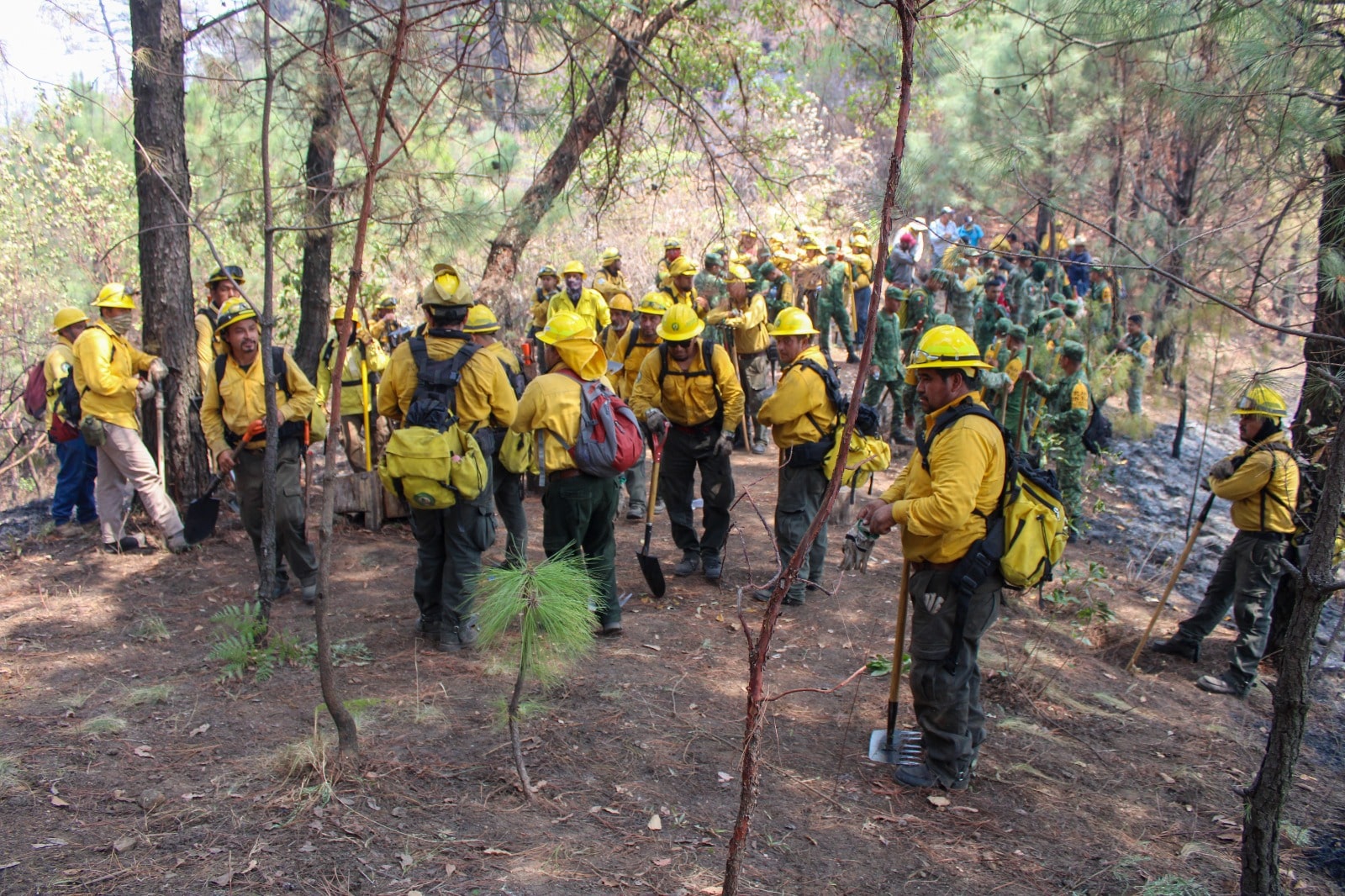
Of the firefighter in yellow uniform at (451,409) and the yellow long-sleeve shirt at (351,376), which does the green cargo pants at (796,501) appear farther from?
the yellow long-sleeve shirt at (351,376)

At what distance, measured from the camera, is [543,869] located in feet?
11.2

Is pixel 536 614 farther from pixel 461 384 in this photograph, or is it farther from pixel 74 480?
pixel 74 480

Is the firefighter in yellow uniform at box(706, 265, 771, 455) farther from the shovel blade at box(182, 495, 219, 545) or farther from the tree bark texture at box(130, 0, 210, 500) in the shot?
the shovel blade at box(182, 495, 219, 545)

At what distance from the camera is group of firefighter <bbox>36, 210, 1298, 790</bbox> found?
4184mm

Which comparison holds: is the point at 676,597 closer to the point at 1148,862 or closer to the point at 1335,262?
the point at 1148,862

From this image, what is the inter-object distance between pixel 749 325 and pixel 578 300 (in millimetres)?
1989

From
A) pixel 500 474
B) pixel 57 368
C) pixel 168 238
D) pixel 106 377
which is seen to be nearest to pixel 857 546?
pixel 500 474

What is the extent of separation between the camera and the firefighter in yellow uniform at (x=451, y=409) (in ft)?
17.7

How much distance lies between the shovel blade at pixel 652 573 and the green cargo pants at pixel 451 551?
4.08 ft

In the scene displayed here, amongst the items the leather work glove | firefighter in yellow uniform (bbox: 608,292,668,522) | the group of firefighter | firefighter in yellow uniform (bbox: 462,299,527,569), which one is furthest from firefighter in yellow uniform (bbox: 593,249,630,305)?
the leather work glove

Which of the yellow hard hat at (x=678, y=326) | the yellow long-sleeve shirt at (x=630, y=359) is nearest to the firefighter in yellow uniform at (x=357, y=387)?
the yellow long-sleeve shirt at (x=630, y=359)

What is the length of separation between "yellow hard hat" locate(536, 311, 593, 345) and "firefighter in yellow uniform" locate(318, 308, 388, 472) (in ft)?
11.9

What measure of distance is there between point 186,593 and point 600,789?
3.99m

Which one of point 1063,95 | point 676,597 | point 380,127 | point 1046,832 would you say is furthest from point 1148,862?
point 1063,95
